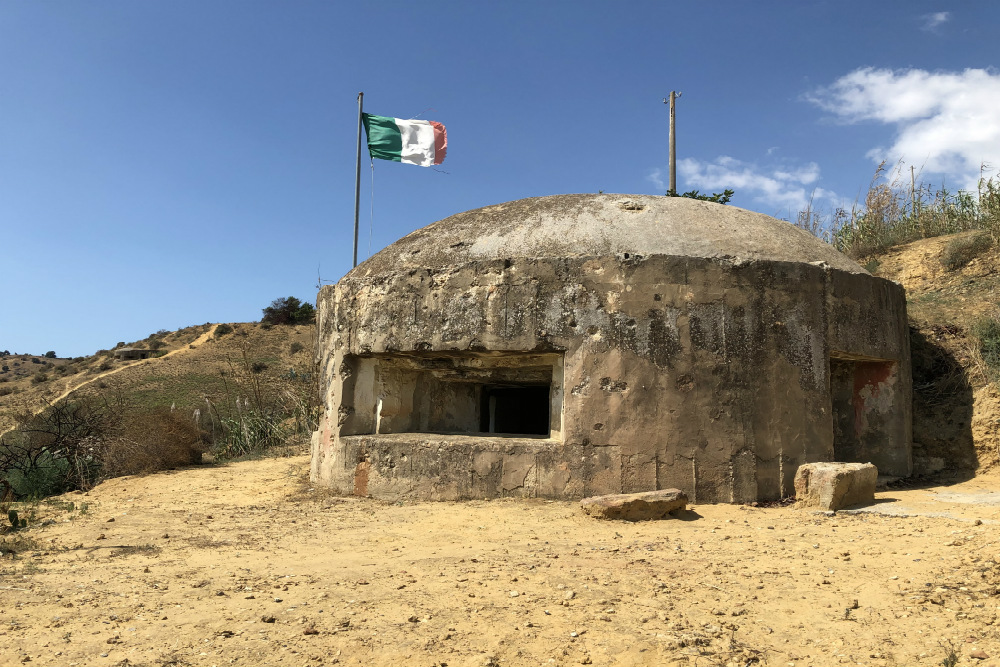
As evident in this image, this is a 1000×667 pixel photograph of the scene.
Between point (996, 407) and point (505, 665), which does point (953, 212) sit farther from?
point (505, 665)

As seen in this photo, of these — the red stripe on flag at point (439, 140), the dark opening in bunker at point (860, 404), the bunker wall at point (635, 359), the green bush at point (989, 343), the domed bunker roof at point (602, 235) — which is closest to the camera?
the bunker wall at point (635, 359)

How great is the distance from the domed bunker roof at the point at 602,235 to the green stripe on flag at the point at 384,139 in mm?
5600

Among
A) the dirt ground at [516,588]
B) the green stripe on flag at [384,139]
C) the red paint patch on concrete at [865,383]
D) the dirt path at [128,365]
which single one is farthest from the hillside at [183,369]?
the red paint patch on concrete at [865,383]

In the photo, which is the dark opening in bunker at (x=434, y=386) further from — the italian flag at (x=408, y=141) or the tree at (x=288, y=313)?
the tree at (x=288, y=313)

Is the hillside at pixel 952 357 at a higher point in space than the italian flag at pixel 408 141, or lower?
lower

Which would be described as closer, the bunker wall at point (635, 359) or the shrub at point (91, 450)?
the bunker wall at point (635, 359)

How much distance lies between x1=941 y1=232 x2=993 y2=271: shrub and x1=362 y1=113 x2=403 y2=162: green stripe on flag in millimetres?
8821

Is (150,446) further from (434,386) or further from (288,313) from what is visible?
(288,313)

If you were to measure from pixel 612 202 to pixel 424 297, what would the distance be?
2129 millimetres

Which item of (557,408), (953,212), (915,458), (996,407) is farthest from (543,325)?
(953,212)

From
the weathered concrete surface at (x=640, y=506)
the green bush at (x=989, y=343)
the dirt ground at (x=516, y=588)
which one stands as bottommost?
Answer: the dirt ground at (x=516, y=588)

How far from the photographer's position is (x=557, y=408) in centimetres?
620

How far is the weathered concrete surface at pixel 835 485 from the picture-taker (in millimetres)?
5500

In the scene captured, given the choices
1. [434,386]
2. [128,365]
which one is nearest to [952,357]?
[434,386]
